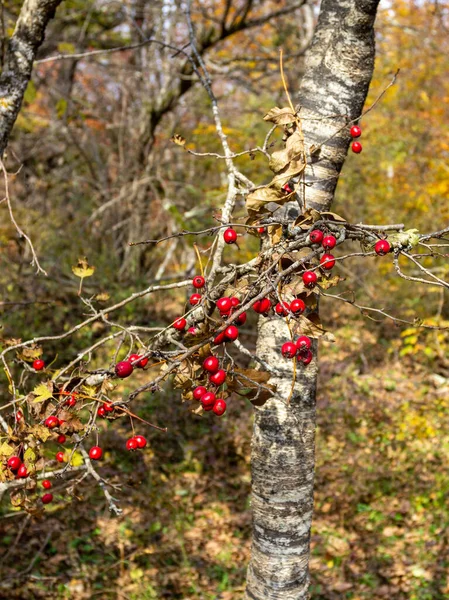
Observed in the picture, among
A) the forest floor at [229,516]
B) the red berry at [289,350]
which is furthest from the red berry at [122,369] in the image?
the forest floor at [229,516]

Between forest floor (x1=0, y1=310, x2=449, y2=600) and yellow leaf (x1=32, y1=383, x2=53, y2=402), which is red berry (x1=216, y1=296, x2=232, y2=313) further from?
forest floor (x1=0, y1=310, x2=449, y2=600)

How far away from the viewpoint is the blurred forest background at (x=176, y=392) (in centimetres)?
440

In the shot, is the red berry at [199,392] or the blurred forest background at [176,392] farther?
the blurred forest background at [176,392]

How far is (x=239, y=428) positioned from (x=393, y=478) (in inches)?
67.7

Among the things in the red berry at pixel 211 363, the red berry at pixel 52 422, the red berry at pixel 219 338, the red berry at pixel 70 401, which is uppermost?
the red berry at pixel 219 338

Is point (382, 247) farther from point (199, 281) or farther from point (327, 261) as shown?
point (199, 281)

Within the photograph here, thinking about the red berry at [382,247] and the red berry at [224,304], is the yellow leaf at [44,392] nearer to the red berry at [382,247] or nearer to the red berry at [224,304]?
the red berry at [224,304]

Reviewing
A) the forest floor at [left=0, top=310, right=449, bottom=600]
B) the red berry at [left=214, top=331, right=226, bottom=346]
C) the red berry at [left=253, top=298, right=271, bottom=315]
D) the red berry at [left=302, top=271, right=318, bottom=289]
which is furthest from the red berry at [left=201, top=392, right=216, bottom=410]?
the forest floor at [left=0, top=310, right=449, bottom=600]

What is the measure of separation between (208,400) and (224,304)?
0.89ft

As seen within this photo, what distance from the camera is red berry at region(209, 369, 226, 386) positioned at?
148cm

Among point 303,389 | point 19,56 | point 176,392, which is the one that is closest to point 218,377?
point 303,389

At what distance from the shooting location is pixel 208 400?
1.48 metres

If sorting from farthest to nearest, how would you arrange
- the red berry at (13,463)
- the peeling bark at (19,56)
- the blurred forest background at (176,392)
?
the blurred forest background at (176,392) < the peeling bark at (19,56) < the red berry at (13,463)

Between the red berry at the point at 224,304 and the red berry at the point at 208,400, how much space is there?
237mm
